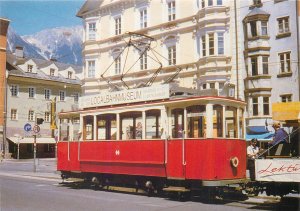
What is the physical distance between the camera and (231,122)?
1348cm

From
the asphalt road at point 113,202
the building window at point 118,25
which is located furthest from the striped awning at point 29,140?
the asphalt road at point 113,202

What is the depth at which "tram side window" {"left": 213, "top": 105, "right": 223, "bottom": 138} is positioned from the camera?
12867mm

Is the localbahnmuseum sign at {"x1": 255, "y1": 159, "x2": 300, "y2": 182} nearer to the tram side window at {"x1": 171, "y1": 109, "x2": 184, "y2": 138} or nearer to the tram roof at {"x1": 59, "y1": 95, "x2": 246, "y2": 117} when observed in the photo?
the tram roof at {"x1": 59, "y1": 95, "x2": 246, "y2": 117}

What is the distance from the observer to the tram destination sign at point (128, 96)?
1411cm

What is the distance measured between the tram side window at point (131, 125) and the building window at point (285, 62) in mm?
16934

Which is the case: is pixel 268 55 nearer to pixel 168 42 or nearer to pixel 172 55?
pixel 172 55

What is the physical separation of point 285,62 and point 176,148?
1795cm

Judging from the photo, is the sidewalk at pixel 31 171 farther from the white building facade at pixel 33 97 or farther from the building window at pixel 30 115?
the building window at pixel 30 115

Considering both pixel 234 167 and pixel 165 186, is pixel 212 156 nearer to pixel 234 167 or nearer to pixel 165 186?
pixel 234 167

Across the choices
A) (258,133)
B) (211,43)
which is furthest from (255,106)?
(211,43)

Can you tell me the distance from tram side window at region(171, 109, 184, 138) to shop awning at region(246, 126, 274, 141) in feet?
51.3

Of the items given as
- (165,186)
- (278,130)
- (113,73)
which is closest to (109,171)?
(165,186)

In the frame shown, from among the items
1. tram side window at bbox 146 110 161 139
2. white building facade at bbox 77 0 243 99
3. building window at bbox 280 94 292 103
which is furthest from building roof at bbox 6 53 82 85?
tram side window at bbox 146 110 161 139

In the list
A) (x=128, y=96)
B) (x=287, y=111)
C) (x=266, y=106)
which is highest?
(x=266, y=106)
